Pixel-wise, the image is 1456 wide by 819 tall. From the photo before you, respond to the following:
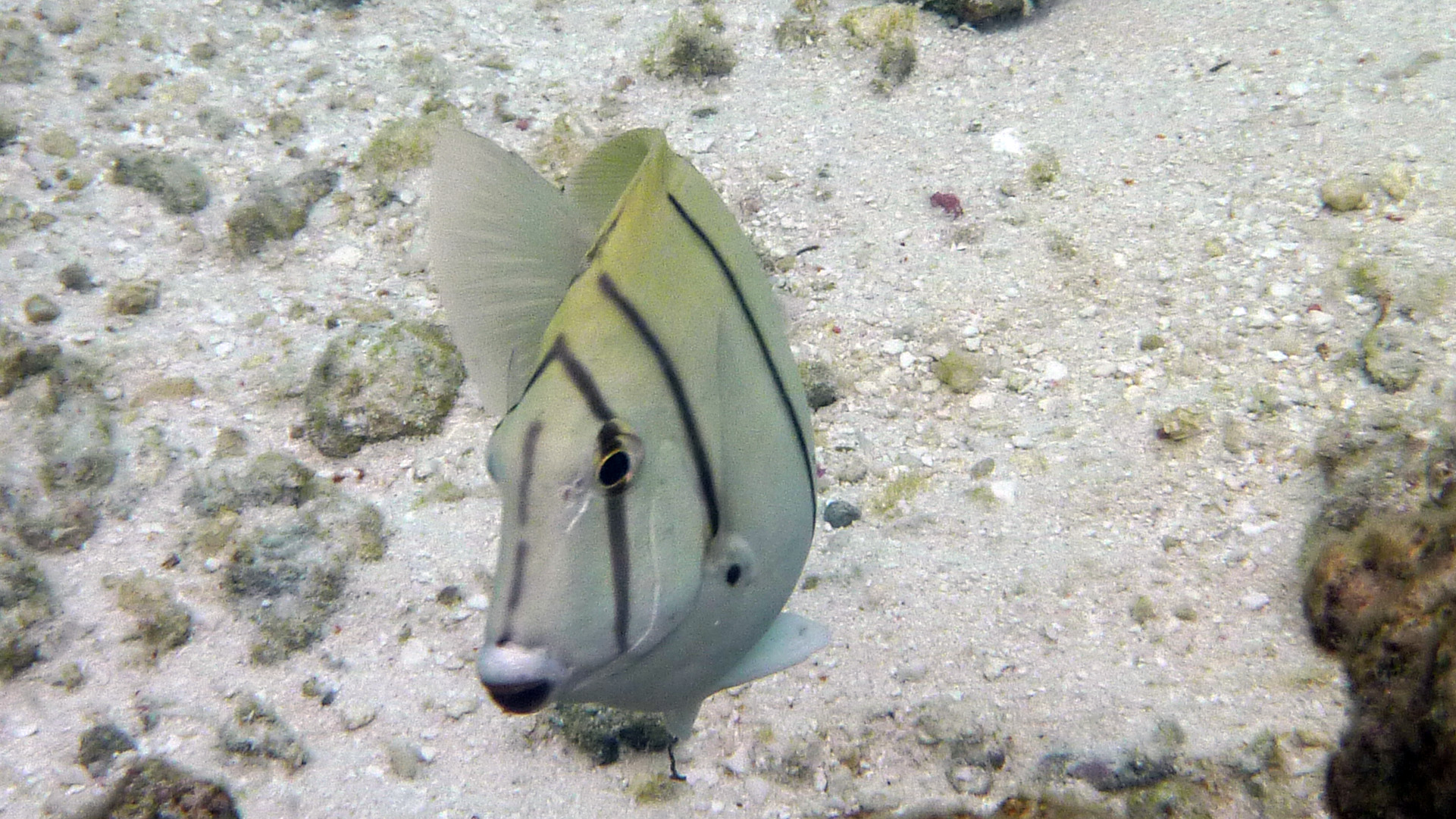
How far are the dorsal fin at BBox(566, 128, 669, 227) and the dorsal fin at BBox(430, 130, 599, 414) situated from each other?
0.07 meters

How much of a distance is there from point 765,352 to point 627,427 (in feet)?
1.40

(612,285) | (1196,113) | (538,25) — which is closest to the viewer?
(612,285)

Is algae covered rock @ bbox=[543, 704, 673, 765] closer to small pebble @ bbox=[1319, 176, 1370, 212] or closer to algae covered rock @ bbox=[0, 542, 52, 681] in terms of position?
algae covered rock @ bbox=[0, 542, 52, 681]

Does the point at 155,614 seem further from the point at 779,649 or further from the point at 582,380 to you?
the point at 582,380

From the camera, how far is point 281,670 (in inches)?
111

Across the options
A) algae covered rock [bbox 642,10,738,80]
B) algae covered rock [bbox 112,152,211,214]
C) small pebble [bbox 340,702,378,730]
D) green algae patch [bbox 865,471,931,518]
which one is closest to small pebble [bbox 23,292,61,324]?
algae covered rock [bbox 112,152,211,214]

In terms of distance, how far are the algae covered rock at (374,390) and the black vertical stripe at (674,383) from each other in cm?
272

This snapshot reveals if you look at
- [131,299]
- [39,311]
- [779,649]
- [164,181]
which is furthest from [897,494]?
[164,181]

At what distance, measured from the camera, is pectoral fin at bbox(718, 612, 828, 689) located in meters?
1.32

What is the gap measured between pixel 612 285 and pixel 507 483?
29 cm

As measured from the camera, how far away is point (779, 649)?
1.37 metres

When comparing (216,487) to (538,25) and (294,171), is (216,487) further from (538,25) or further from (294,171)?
(538,25)

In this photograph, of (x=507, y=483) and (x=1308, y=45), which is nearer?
(x=507, y=483)

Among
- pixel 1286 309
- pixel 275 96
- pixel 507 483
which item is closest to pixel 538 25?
pixel 275 96
